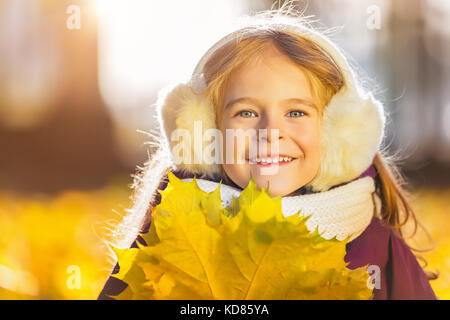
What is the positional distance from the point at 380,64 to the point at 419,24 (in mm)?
896

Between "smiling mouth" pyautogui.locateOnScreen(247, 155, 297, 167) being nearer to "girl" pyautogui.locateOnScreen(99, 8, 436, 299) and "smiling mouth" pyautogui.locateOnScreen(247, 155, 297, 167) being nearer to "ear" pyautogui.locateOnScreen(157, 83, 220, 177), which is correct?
"girl" pyautogui.locateOnScreen(99, 8, 436, 299)

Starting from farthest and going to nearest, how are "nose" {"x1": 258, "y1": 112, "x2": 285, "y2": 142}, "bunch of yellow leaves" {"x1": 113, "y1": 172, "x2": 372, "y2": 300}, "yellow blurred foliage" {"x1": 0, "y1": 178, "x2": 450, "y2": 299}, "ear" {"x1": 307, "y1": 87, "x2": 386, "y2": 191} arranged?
"yellow blurred foliage" {"x1": 0, "y1": 178, "x2": 450, "y2": 299}
"ear" {"x1": 307, "y1": 87, "x2": 386, "y2": 191}
"nose" {"x1": 258, "y1": 112, "x2": 285, "y2": 142}
"bunch of yellow leaves" {"x1": 113, "y1": 172, "x2": 372, "y2": 300}

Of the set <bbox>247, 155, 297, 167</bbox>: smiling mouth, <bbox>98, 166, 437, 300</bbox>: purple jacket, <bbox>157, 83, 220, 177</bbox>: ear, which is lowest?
<bbox>98, 166, 437, 300</bbox>: purple jacket

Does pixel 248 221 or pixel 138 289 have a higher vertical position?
pixel 248 221

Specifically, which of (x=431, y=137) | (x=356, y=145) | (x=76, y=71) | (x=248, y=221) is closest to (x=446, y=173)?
(x=431, y=137)

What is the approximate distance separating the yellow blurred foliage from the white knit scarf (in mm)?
419

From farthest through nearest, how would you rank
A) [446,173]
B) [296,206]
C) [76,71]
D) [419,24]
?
1. [446,173]
2. [419,24]
3. [76,71]
4. [296,206]

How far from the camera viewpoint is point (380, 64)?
3.80 metres

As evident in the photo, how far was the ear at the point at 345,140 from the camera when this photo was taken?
1.13m

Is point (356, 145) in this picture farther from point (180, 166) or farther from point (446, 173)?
point (446, 173)

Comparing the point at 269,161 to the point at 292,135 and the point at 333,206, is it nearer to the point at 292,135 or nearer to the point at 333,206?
the point at 292,135

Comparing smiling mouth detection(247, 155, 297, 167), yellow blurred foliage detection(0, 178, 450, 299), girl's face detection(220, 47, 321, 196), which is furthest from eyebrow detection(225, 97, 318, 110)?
yellow blurred foliage detection(0, 178, 450, 299)

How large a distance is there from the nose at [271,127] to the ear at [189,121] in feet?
0.51

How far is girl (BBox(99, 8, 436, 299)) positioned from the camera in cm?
106
